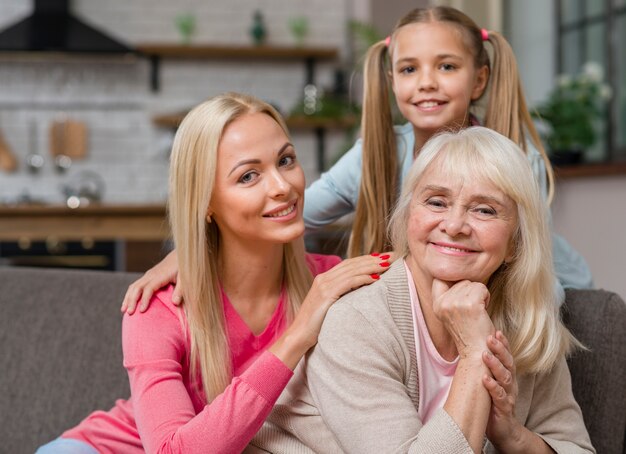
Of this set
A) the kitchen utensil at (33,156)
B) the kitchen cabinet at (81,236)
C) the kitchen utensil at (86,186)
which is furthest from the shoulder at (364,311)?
the kitchen utensil at (33,156)

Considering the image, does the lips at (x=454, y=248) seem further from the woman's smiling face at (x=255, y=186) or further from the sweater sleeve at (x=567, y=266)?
the sweater sleeve at (x=567, y=266)

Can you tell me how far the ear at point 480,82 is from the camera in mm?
2252

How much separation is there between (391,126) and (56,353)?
1.03 m

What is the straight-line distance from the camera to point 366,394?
60.3 inches

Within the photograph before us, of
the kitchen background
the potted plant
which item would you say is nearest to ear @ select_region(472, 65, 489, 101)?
the potted plant

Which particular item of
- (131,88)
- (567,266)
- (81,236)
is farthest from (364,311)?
(131,88)

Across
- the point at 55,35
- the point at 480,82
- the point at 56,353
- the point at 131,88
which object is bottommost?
the point at 56,353

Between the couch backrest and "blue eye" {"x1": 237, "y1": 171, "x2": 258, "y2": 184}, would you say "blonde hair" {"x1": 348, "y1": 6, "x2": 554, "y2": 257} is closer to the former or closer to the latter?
"blue eye" {"x1": 237, "y1": 171, "x2": 258, "y2": 184}

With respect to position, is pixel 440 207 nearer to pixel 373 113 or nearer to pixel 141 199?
pixel 373 113

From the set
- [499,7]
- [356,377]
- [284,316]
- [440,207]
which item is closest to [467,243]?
[440,207]

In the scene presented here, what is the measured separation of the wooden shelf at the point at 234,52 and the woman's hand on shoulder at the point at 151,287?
14.2 ft

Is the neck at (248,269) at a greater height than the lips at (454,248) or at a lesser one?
lesser

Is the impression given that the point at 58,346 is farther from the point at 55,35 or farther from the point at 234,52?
the point at 234,52

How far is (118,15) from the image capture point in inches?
247
